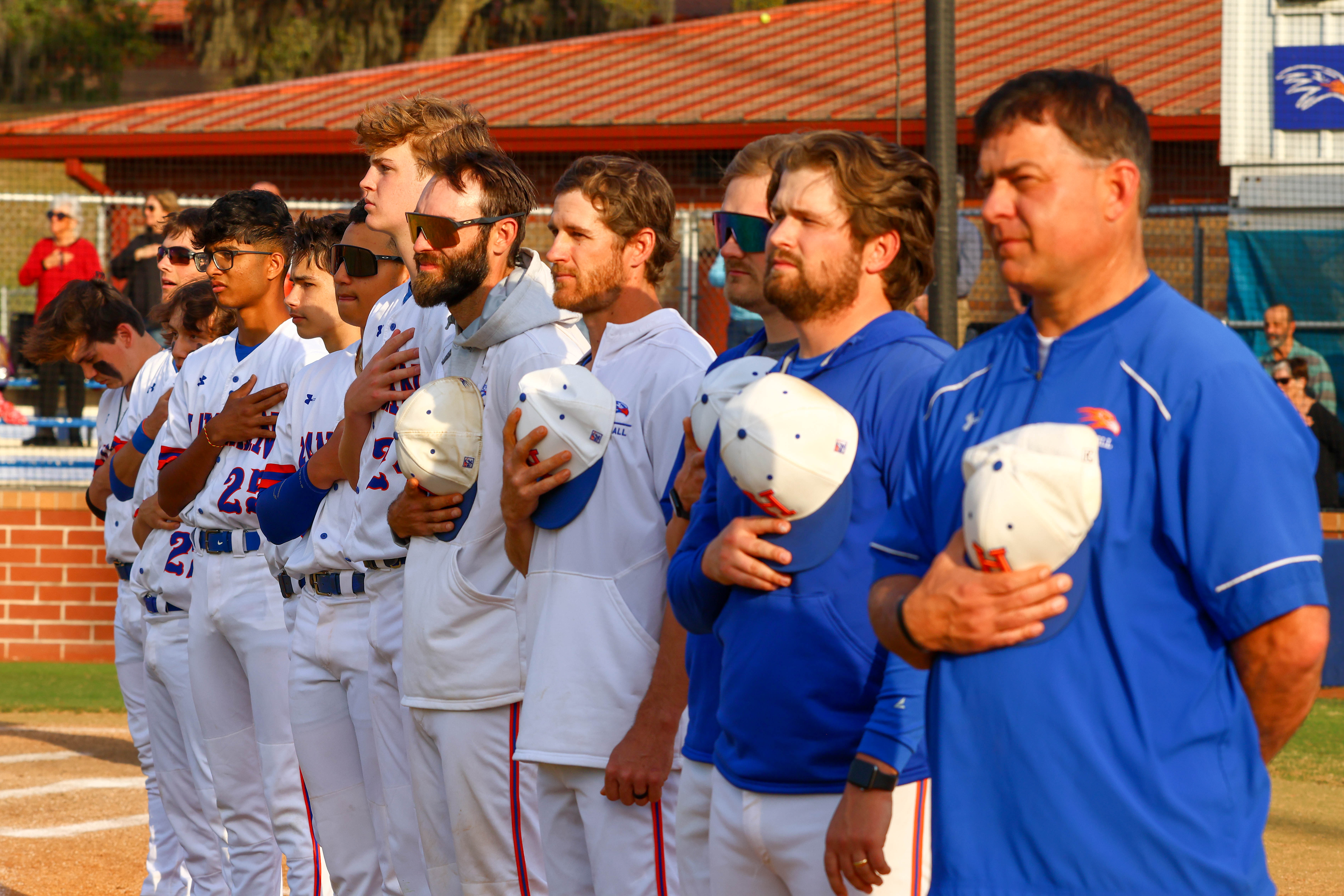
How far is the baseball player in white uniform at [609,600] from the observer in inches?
127

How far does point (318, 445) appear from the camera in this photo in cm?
457

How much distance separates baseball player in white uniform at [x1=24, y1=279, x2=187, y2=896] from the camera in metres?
5.81

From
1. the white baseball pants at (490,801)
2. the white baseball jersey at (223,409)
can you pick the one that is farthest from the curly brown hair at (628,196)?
the white baseball jersey at (223,409)

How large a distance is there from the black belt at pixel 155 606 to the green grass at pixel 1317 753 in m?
4.94

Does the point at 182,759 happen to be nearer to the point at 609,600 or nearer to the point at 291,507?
the point at 291,507

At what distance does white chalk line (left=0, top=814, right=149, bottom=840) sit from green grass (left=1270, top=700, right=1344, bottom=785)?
17.7 ft

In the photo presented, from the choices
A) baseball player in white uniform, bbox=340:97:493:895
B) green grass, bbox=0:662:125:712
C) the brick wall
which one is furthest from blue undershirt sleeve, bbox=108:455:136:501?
the brick wall

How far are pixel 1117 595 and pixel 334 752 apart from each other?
291cm

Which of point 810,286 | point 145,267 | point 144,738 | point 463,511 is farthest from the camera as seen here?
point 145,267

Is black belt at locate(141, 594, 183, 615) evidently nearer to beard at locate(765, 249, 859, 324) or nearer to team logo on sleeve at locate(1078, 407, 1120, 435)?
beard at locate(765, 249, 859, 324)

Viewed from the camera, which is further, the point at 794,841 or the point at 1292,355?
the point at 1292,355

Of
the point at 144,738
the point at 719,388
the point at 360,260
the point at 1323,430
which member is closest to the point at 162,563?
the point at 144,738

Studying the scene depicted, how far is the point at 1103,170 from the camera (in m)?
2.09

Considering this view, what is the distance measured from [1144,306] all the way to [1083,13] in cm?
1764
